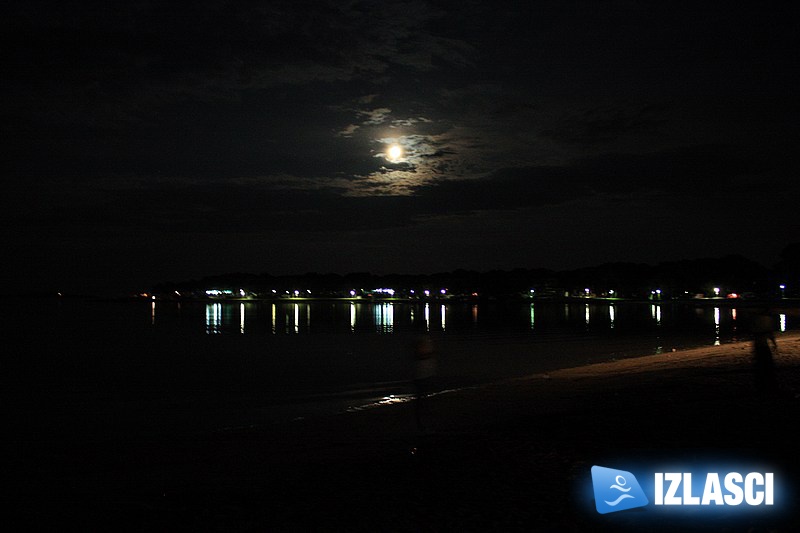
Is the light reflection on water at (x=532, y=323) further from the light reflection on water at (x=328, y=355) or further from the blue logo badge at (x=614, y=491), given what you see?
the blue logo badge at (x=614, y=491)

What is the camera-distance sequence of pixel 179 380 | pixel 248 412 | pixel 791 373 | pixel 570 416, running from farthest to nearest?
pixel 179 380 → pixel 248 412 → pixel 791 373 → pixel 570 416

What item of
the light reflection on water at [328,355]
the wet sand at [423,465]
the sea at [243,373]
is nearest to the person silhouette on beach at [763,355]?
the wet sand at [423,465]

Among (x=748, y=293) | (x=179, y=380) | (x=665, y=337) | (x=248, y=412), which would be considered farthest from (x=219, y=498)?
(x=748, y=293)

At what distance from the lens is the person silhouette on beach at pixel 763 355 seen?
637 inches

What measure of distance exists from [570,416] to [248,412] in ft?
39.4

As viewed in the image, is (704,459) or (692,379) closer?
(704,459)

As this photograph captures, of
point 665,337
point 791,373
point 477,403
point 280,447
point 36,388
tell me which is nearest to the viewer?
point 280,447

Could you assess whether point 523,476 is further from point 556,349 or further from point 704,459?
point 556,349

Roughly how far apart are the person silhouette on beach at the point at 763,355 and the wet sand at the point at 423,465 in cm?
40

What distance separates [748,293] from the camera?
187250mm

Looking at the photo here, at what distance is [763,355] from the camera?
1636 cm

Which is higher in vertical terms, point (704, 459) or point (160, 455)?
point (704, 459)

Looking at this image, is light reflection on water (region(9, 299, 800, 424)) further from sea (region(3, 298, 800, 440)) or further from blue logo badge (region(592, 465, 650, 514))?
blue logo badge (region(592, 465, 650, 514))

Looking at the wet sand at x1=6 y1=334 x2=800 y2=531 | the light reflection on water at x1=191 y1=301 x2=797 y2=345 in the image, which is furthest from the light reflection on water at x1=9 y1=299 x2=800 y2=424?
the wet sand at x1=6 y1=334 x2=800 y2=531
